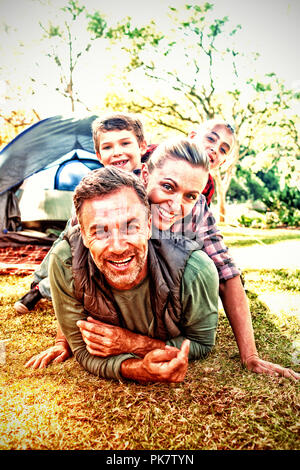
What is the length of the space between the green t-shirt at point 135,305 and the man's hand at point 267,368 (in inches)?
13.2

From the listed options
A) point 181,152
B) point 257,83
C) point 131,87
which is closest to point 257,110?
point 257,83

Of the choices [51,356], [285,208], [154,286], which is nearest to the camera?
[154,286]

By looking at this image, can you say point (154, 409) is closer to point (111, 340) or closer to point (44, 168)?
point (111, 340)

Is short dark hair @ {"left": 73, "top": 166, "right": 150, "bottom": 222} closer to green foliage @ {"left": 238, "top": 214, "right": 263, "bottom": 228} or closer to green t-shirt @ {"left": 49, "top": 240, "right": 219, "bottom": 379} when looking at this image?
green t-shirt @ {"left": 49, "top": 240, "right": 219, "bottom": 379}

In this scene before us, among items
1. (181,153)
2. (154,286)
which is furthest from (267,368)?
(181,153)

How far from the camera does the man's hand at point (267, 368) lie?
2.11 metres

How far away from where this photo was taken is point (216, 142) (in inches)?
126

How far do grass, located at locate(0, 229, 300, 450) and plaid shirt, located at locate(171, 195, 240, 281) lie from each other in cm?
58

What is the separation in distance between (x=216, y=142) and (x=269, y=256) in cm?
383

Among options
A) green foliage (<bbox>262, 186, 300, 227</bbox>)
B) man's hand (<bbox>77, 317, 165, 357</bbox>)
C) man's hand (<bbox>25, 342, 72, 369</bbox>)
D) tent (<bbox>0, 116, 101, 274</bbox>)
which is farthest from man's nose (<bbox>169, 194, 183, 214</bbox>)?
green foliage (<bbox>262, 186, 300, 227</bbox>)

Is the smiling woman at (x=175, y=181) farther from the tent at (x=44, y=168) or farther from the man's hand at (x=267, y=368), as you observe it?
the tent at (x=44, y=168)

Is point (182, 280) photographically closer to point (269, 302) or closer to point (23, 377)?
point (23, 377)

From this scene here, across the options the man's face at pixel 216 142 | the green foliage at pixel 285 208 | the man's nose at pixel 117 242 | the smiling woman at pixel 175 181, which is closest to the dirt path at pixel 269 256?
the man's face at pixel 216 142

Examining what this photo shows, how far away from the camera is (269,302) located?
3.69 m
